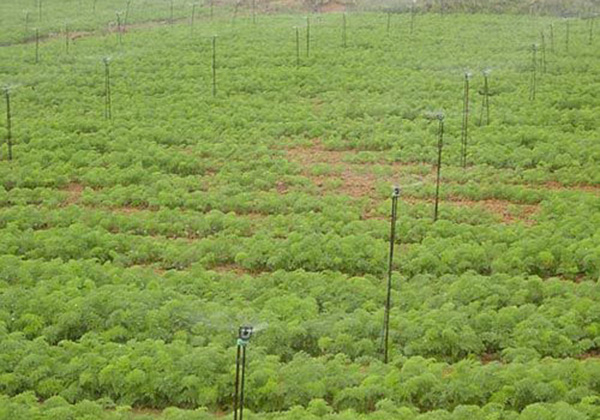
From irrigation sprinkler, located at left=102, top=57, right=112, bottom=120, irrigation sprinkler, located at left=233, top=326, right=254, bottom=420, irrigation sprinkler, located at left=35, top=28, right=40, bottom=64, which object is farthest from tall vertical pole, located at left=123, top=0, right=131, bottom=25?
irrigation sprinkler, located at left=233, top=326, right=254, bottom=420

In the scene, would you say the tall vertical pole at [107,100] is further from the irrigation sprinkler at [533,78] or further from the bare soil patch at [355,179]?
the irrigation sprinkler at [533,78]

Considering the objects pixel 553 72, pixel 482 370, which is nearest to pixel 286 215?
pixel 482 370

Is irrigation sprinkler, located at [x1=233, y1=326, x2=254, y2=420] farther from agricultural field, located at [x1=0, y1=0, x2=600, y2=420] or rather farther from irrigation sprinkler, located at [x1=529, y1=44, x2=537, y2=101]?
irrigation sprinkler, located at [x1=529, y1=44, x2=537, y2=101]

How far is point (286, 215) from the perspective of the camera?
2189 centimetres

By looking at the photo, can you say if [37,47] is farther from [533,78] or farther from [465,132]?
[465,132]

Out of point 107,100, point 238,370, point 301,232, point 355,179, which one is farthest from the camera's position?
point 107,100

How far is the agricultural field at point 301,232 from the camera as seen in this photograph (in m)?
13.8

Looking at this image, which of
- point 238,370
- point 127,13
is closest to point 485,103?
point 238,370

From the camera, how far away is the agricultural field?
45.3 feet

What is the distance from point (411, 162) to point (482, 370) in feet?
41.3

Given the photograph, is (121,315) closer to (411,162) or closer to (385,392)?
(385,392)

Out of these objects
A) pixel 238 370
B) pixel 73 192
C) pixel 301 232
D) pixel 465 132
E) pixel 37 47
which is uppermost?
pixel 37 47

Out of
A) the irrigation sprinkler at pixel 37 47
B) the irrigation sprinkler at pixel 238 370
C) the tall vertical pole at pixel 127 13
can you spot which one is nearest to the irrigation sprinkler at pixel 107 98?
the irrigation sprinkler at pixel 37 47

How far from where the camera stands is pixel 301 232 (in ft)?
66.7
